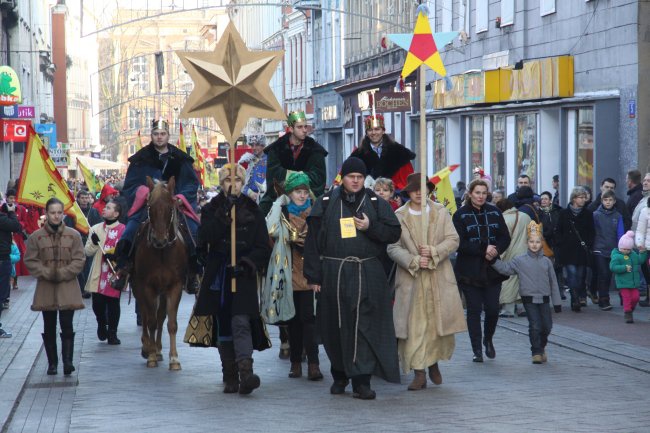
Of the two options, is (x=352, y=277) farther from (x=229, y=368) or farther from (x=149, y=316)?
(x=149, y=316)

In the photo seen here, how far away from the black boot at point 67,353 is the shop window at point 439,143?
80.1ft

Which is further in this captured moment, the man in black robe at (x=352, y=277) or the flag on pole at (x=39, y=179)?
the flag on pole at (x=39, y=179)

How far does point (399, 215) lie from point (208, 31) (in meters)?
120

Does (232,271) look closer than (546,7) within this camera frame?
Yes

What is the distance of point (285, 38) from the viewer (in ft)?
234

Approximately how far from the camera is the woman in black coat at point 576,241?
64.5 feet

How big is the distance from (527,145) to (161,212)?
17089mm

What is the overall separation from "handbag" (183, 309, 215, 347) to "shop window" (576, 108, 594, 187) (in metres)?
14.1

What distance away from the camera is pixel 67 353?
13.5 m

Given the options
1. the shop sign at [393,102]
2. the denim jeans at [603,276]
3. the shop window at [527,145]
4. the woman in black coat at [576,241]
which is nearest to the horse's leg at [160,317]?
the woman in black coat at [576,241]

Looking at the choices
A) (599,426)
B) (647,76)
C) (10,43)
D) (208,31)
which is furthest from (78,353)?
(208,31)

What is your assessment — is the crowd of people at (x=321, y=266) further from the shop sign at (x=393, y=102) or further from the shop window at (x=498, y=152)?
the shop sign at (x=393, y=102)

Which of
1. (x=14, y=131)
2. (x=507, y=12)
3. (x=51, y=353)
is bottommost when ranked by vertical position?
(x=51, y=353)

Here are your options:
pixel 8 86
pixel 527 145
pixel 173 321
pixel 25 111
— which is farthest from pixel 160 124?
pixel 25 111
